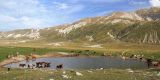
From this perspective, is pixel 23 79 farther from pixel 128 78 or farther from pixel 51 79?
pixel 128 78

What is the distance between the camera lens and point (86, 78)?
4941 cm

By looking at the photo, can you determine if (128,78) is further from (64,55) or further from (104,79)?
(64,55)

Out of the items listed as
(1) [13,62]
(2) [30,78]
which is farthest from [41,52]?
(2) [30,78]

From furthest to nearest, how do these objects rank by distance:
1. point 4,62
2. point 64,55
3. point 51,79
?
point 64,55 → point 4,62 → point 51,79

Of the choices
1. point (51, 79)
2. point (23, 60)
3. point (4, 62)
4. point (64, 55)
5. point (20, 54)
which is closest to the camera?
point (51, 79)

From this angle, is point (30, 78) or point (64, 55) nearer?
point (30, 78)

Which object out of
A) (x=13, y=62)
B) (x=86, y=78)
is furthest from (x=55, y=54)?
(x=86, y=78)

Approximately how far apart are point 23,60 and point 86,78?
74618mm

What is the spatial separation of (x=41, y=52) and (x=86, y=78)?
96959 millimetres

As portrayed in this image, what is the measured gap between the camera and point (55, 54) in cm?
14550

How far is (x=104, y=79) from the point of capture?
48.3 meters

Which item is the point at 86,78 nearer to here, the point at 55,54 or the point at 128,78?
the point at 128,78

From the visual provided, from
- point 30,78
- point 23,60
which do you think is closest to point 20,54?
point 23,60

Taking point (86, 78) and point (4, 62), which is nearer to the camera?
point (86, 78)
